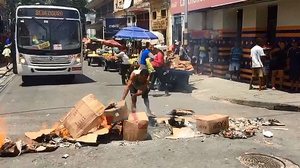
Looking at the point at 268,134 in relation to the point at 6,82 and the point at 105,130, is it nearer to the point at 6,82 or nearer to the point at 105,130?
the point at 105,130

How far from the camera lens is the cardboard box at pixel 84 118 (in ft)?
24.4

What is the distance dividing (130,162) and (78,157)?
0.88 metres

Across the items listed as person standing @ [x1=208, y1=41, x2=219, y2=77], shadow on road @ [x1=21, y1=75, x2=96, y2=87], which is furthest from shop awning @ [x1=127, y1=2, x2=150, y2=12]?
shadow on road @ [x1=21, y1=75, x2=96, y2=87]

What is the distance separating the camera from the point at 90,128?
745 centimetres

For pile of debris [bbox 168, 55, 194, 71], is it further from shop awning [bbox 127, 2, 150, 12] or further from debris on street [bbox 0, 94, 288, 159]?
shop awning [bbox 127, 2, 150, 12]

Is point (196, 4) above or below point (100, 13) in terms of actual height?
below

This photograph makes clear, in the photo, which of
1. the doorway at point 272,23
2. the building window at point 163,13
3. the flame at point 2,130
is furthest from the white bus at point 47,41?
the building window at point 163,13

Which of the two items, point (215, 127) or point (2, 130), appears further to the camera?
point (2, 130)

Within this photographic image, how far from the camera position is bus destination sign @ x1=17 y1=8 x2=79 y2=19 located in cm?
1619

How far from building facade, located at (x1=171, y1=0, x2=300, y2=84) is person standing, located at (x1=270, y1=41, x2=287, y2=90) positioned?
12.5 inches

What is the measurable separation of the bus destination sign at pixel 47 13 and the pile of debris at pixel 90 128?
31.3ft

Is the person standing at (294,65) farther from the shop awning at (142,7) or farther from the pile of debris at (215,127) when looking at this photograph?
the shop awning at (142,7)

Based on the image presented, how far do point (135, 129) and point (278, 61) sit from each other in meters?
7.72

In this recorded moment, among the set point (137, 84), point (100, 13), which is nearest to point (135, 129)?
point (137, 84)
